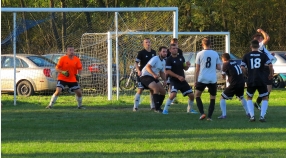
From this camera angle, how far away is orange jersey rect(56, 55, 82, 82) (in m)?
18.0

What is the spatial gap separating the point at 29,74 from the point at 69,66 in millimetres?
5876

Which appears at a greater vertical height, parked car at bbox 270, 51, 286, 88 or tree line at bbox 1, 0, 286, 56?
tree line at bbox 1, 0, 286, 56

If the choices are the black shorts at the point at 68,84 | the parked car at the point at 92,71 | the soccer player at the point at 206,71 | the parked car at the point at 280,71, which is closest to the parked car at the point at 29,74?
the parked car at the point at 92,71

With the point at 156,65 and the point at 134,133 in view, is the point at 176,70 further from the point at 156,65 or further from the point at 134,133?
the point at 134,133

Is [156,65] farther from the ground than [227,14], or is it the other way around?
[227,14]

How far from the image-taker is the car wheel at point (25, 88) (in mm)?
23672

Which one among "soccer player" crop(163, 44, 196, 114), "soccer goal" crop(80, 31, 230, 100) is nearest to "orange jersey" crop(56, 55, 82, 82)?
"soccer player" crop(163, 44, 196, 114)

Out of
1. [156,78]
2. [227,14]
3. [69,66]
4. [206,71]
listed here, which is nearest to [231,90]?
[206,71]

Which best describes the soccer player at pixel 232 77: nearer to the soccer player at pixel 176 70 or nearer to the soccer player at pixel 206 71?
the soccer player at pixel 206 71

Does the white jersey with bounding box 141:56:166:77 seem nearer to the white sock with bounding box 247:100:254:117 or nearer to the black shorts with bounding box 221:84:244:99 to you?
the black shorts with bounding box 221:84:244:99

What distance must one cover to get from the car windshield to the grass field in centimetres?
491

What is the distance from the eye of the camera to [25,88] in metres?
23.9

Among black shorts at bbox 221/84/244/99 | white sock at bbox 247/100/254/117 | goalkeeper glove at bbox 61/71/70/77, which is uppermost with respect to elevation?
goalkeeper glove at bbox 61/71/70/77

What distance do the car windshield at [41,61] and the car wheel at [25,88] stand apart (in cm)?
83
